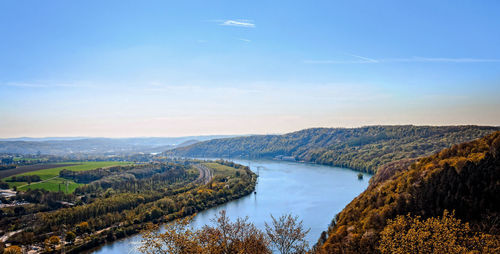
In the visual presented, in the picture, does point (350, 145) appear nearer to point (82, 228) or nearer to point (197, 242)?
point (82, 228)

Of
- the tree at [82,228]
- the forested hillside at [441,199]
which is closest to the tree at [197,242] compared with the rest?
the forested hillside at [441,199]

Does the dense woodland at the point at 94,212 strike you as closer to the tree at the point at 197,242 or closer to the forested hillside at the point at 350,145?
the tree at the point at 197,242

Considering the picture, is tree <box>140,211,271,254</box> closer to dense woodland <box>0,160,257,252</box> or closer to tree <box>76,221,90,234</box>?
dense woodland <box>0,160,257,252</box>

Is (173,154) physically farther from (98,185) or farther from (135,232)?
(135,232)

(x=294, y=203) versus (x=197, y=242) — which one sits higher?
(x=197, y=242)

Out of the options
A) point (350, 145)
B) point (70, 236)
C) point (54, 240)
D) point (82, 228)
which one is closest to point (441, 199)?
point (70, 236)

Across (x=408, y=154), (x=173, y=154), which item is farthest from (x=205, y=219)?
(x=173, y=154)
